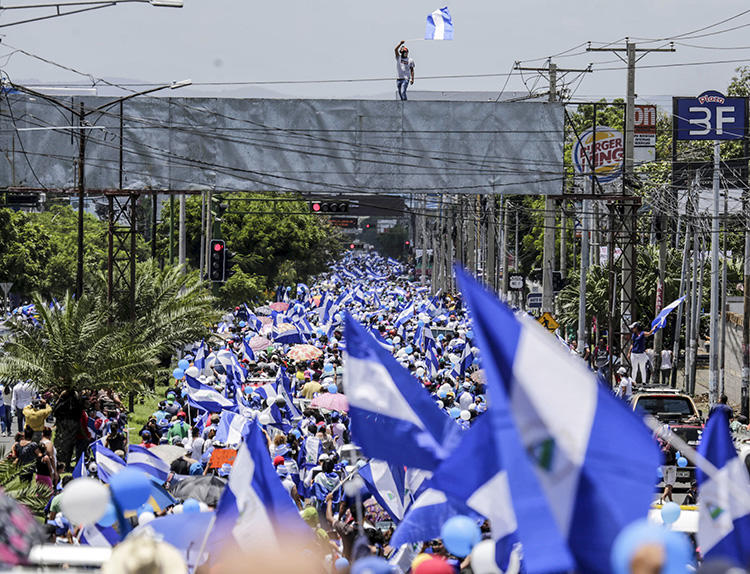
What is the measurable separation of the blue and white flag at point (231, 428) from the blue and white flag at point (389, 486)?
16.2ft

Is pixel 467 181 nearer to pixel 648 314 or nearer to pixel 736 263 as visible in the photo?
pixel 648 314

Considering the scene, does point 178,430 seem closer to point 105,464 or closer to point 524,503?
point 105,464

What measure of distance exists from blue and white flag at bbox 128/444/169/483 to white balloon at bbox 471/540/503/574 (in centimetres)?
692

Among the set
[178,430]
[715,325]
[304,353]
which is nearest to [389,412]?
[178,430]

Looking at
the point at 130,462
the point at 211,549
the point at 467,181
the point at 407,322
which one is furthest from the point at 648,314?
the point at 211,549

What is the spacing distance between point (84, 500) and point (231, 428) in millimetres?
9973

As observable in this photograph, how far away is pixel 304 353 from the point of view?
2773 cm

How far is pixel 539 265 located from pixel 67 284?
2894 centimetres

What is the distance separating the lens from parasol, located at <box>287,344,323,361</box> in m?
27.5

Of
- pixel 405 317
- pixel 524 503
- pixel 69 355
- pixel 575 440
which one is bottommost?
pixel 405 317

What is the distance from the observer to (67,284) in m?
63.4

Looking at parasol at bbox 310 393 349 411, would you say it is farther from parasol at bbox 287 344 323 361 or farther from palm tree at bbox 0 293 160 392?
parasol at bbox 287 344 323 361

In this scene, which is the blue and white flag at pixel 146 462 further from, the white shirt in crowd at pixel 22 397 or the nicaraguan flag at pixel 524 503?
the white shirt in crowd at pixel 22 397

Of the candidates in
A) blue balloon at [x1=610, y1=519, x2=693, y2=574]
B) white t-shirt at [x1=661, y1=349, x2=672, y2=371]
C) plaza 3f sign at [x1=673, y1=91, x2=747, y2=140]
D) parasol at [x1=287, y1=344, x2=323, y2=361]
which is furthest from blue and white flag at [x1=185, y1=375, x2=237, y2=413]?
plaza 3f sign at [x1=673, y1=91, x2=747, y2=140]
